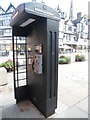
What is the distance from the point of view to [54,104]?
2.60 metres

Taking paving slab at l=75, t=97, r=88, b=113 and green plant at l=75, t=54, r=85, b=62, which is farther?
green plant at l=75, t=54, r=85, b=62

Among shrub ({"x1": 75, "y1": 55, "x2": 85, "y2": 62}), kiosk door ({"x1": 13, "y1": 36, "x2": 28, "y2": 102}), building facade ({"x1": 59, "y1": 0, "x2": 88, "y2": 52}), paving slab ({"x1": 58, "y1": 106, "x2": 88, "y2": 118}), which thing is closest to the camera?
paving slab ({"x1": 58, "y1": 106, "x2": 88, "y2": 118})

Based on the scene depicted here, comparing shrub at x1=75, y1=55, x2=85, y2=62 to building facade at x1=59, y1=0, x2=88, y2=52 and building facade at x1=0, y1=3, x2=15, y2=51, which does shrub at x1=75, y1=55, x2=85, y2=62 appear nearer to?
building facade at x1=59, y1=0, x2=88, y2=52

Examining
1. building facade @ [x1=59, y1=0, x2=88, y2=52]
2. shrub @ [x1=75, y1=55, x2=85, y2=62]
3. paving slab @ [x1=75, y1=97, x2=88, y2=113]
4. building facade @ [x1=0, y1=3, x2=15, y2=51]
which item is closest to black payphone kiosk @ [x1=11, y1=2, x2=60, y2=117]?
paving slab @ [x1=75, y1=97, x2=88, y2=113]

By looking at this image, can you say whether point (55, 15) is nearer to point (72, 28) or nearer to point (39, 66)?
point (39, 66)

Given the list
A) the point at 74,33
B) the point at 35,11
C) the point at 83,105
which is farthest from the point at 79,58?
the point at 74,33

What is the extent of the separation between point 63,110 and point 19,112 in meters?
1.22

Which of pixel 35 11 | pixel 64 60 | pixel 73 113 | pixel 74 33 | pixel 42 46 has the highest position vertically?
pixel 74 33

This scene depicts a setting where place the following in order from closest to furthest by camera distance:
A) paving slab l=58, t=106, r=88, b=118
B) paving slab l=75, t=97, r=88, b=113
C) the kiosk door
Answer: paving slab l=58, t=106, r=88, b=118
paving slab l=75, t=97, r=88, b=113
the kiosk door

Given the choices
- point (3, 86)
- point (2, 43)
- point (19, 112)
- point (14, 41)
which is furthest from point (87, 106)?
point (2, 43)

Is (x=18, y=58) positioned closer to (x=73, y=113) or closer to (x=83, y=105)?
(x=73, y=113)

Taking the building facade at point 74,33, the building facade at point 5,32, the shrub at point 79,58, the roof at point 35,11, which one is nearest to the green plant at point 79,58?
the shrub at point 79,58

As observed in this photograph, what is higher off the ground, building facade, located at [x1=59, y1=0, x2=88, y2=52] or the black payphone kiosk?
building facade, located at [x1=59, y1=0, x2=88, y2=52]

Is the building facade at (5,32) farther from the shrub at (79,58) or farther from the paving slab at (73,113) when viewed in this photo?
the paving slab at (73,113)
